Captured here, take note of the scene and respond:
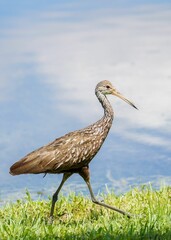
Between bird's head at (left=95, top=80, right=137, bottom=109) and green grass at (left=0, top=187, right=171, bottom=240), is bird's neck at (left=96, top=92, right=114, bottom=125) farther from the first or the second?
green grass at (left=0, top=187, right=171, bottom=240)

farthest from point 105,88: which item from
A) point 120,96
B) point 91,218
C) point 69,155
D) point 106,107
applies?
point 91,218

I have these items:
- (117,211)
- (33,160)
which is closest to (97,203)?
(117,211)

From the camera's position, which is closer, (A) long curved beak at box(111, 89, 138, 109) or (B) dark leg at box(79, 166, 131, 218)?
(B) dark leg at box(79, 166, 131, 218)

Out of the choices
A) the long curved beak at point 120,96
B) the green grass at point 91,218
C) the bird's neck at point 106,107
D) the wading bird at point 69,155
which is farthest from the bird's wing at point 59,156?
the long curved beak at point 120,96

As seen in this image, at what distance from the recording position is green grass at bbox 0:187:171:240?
347 inches

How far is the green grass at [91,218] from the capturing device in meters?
8.81

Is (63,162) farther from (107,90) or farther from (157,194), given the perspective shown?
(157,194)

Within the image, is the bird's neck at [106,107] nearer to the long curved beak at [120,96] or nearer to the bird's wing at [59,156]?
the long curved beak at [120,96]

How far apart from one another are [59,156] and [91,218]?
102cm

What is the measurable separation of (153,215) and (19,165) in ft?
5.18

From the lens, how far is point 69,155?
9.79 meters

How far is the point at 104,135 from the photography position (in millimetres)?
10055

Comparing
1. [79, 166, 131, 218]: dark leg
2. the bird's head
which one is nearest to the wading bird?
[79, 166, 131, 218]: dark leg

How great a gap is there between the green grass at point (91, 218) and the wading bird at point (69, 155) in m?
0.34
